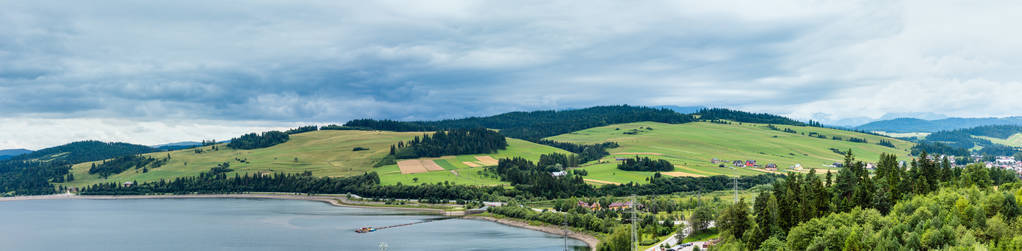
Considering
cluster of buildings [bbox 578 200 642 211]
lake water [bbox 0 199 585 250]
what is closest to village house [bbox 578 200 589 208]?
cluster of buildings [bbox 578 200 642 211]

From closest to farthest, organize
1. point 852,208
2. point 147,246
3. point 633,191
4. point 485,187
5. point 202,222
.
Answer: point 852,208 → point 147,246 → point 202,222 → point 633,191 → point 485,187

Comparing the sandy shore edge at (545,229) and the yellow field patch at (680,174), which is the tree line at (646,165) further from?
the sandy shore edge at (545,229)

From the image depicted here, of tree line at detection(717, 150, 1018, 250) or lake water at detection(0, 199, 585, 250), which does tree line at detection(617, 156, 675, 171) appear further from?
tree line at detection(717, 150, 1018, 250)

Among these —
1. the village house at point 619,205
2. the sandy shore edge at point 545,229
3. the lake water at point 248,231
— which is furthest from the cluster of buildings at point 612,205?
the lake water at point 248,231

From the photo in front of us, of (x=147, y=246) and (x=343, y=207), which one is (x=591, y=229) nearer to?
(x=147, y=246)

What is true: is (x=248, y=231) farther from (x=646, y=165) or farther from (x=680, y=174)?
(x=646, y=165)

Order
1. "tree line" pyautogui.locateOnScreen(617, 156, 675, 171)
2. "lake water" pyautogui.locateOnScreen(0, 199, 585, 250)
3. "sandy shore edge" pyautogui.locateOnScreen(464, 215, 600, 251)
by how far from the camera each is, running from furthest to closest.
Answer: "tree line" pyautogui.locateOnScreen(617, 156, 675, 171), "lake water" pyautogui.locateOnScreen(0, 199, 585, 250), "sandy shore edge" pyautogui.locateOnScreen(464, 215, 600, 251)

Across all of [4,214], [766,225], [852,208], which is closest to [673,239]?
[766,225]

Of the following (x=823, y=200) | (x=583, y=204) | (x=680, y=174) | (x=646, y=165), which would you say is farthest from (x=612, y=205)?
(x=646, y=165)

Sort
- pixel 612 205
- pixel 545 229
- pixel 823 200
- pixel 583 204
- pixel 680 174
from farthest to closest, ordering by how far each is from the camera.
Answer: pixel 680 174 → pixel 583 204 → pixel 612 205 → pixel 545 229 → pixel 823 200
